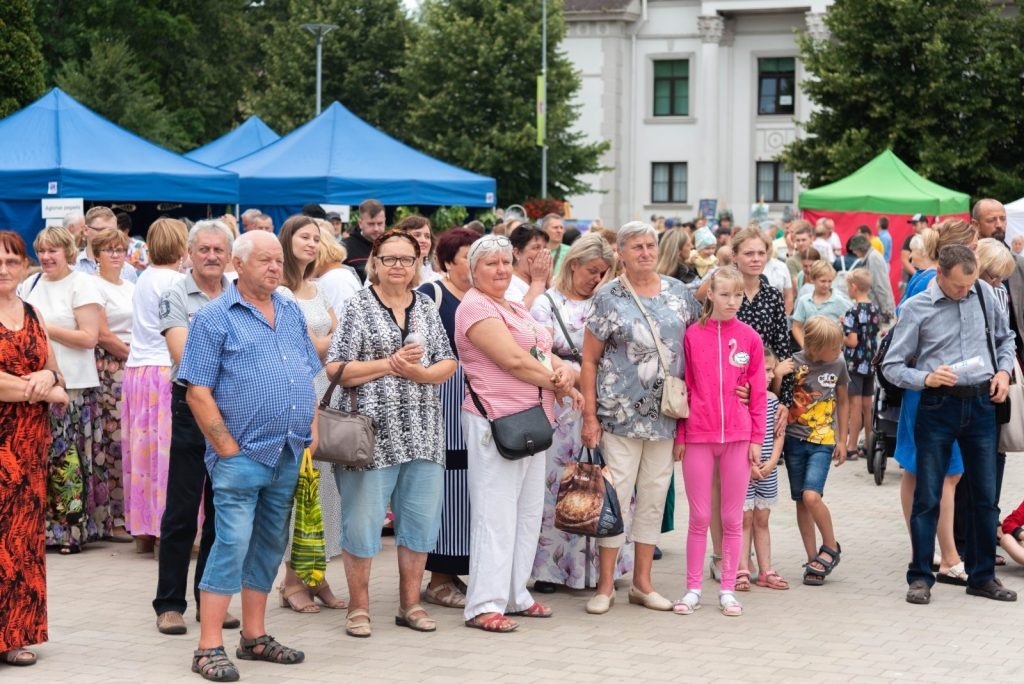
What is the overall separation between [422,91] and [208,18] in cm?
1029

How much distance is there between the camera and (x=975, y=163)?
3978cm

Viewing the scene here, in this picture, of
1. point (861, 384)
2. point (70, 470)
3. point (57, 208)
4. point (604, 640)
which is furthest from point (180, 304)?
point (57, 208)

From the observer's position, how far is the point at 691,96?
53938mm

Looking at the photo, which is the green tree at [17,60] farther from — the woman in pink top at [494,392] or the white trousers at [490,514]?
the white trousers at [490,514]

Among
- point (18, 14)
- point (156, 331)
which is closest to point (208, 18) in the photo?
point (18, 14)

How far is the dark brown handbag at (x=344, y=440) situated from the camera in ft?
22.7

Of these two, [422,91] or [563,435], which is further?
[422,91]

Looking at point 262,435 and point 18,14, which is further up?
point 18,14

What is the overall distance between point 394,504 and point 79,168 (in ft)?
32.1

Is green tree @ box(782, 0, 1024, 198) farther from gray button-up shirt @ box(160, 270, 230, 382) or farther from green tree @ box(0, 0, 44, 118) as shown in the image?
gray button-up shirt @ box(160, 270, 230, 382)

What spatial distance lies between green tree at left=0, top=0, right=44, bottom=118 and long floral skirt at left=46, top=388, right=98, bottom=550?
22273 mm

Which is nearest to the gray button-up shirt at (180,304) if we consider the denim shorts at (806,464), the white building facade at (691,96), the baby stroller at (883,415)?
the denim shorts at (806,464)

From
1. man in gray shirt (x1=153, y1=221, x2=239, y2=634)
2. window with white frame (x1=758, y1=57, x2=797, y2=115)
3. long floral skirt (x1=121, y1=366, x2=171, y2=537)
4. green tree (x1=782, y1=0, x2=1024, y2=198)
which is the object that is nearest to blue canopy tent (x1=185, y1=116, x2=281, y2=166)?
long floral skirt (x1=121, y1=366, x2=171, y2=537)

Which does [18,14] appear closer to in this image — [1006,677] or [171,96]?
[171,96]
